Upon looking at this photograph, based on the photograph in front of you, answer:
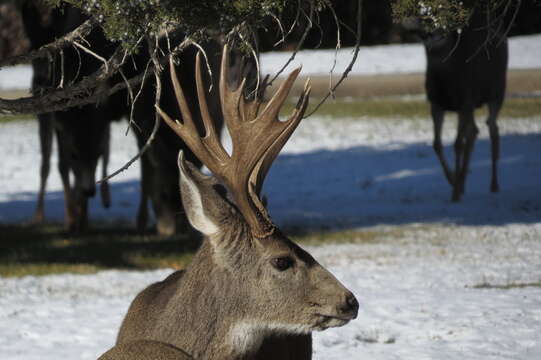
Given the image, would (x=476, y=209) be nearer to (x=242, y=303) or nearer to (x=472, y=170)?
(x=472, y=170)

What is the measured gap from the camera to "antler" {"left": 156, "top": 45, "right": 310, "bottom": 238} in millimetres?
3924

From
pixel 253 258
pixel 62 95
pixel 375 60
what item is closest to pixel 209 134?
pixel 253 258

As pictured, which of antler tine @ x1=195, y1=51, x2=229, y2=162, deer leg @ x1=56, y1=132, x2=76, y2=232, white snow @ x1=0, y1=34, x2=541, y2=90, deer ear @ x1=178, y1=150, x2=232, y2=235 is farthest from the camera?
white snow @ x1=0, y1=34, x2=541, y2=90

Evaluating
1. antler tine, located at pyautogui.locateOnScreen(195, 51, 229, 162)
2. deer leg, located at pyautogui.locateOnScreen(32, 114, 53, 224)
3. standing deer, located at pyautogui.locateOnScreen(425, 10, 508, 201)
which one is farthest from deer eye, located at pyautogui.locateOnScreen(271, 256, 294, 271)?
standing deer, located at pyautogui.locateOnScreen(425, 10, 508, 201)

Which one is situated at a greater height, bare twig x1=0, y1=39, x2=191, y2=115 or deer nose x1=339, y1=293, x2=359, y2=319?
bare twig x1=0, y1=39, x2=191, y2=115

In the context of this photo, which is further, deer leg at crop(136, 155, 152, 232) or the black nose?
deer leg at crop(136, 155, 152, 232)

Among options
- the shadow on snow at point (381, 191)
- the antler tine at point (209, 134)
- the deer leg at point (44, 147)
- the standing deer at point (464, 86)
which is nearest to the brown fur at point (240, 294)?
the antler tine at point (209, 134)

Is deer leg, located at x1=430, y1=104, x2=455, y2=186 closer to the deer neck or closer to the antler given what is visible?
the antler

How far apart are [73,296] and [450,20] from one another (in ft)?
13.3

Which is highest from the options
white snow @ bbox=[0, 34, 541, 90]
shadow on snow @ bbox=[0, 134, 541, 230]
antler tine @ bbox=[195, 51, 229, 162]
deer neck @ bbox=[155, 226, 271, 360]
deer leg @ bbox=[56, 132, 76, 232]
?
antler tine @ bbox=[195, 51, 229, 162]

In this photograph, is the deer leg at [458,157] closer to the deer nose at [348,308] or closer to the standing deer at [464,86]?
the standing deer at [464,86]

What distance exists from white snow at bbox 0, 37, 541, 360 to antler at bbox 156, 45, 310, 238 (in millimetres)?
2109

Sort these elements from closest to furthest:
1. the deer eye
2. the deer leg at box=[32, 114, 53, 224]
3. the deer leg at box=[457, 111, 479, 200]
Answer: the deer eye → the deer leg at box=[32, 114, 53, 224] → the deer leg at box=[457, 111, 479, 200]

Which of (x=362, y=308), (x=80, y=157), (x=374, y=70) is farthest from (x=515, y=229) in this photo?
(x=374, y=70)
